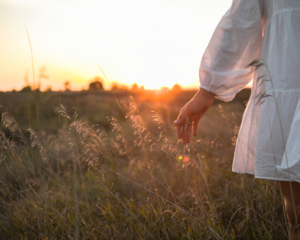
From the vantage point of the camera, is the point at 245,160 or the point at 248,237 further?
the point at 248,237

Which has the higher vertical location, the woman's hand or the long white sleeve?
the long white sleeve

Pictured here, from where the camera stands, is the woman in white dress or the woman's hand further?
the woman's hand

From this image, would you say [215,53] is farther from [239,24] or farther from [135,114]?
[135,114]

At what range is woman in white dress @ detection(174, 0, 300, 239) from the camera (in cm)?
92

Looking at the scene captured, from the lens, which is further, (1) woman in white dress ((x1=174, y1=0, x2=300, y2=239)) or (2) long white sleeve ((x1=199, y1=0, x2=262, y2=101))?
(2) long white sleeve ((x1=199, y1=0, x2=262, y2=101))

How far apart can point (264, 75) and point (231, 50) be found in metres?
0.23

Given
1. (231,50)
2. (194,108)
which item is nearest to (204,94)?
(194,108)

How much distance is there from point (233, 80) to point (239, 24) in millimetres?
292

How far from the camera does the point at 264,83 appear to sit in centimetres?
105

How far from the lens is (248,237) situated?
1.52m

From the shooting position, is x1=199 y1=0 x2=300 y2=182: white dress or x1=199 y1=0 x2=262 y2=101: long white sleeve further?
x1=199 y1=0 x2=262 y2=101: long white sleeve

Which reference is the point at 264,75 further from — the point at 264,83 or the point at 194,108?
the point at 194,108

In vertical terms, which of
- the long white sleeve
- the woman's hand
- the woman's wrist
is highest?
the long white sleeve

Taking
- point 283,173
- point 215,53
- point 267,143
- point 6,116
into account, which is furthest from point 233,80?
point 6,116
